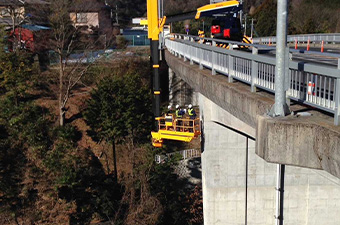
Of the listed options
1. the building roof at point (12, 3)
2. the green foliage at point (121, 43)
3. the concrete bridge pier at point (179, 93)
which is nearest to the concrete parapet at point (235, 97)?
the concrete bridge pier at point (179, 93)

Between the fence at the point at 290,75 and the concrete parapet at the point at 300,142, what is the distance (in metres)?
0.30

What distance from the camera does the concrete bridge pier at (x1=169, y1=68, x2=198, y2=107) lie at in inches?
1271

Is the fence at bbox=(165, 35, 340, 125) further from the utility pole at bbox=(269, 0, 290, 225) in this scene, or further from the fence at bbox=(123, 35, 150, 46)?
the fence at bbox=(123, 35, 150, 46)

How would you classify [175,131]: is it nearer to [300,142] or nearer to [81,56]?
[300,142]

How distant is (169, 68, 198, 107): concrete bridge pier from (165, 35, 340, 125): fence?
19320 millimetres

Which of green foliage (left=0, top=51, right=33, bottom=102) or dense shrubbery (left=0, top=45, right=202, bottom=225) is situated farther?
green foliage (left=0, top=51, right=33, bottom=102)

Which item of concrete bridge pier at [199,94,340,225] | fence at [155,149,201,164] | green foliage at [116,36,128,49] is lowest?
fence at [155,149,201,164]

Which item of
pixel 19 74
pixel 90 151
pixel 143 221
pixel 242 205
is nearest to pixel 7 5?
pixel 19 74

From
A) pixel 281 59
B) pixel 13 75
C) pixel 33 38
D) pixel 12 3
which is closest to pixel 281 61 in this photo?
pixel 281 59

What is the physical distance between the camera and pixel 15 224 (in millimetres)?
19734

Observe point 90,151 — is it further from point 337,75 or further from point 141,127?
point 337,75

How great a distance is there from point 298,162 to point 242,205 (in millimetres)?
10357

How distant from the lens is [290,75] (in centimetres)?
582

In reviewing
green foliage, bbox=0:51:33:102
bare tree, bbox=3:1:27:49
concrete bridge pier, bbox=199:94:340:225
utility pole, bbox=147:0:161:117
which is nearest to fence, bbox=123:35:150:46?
bare tree, bbox=3:1:27:49
